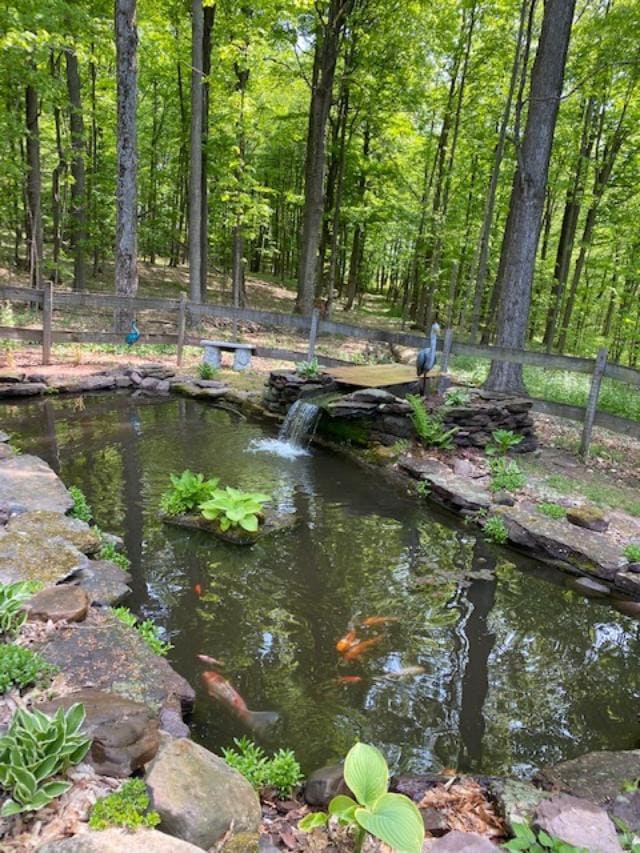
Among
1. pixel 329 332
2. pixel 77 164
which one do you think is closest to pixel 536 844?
pixel 329 332

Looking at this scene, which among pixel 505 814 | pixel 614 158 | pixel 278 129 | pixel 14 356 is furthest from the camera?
pixel 278 129

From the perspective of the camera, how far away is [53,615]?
3078 mm

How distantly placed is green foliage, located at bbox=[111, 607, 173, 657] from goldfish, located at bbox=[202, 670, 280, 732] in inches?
11.9

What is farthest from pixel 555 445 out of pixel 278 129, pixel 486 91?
pixel 278 129

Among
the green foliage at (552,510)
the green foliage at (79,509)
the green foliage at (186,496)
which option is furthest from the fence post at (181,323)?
the green foliage at (552,510)

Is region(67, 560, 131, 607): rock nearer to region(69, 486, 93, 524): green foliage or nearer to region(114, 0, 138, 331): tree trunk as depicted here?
region(69, 486, 93, 524): green foliage

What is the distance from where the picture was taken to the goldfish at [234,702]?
2975mm

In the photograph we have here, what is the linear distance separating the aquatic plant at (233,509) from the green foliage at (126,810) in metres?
2.90

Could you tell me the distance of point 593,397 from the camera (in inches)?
275

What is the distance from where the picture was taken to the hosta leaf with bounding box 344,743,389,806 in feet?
6.20

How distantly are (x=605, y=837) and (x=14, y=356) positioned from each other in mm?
10547

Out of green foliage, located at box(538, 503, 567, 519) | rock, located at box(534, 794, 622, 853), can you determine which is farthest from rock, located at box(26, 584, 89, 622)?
green foliage, located at box(538, 503, 567, 519)

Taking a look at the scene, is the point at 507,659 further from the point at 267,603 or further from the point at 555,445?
the point at 555,445

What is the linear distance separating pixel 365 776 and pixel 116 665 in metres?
1.48
